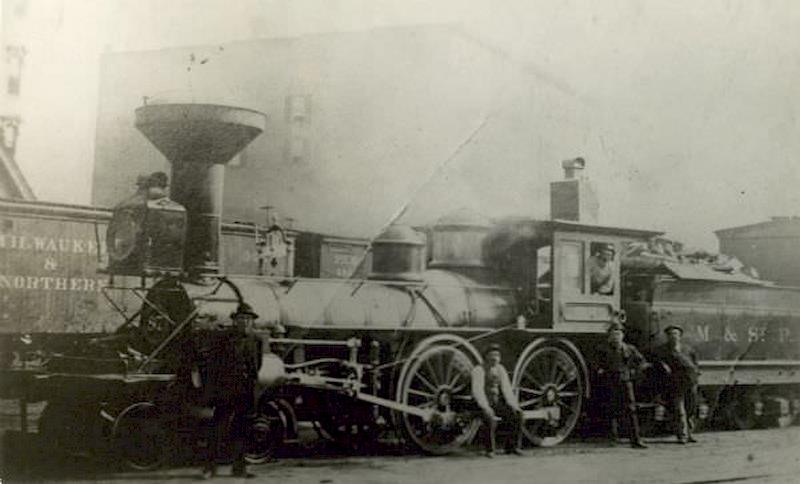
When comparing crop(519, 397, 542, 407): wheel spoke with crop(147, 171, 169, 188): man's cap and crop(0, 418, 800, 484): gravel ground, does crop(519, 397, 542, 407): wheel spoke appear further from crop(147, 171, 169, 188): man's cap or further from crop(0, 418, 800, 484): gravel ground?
crop(147, 171, 169, 188): man's cap

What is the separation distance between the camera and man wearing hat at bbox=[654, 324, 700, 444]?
386 inches

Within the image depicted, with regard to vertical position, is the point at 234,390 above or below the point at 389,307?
below

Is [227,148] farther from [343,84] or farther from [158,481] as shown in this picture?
[343,84]

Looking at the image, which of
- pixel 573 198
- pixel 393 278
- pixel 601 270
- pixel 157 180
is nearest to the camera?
pixel 157 180

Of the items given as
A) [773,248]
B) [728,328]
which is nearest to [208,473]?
[728,328]

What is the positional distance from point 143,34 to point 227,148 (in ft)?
3.90

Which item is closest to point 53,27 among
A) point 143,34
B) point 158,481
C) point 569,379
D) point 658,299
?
point 143,34

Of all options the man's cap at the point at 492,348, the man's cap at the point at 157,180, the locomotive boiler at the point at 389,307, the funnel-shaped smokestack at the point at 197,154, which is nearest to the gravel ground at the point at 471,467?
the locomotive boiler at the point at 389,307

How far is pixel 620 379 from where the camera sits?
945 cm

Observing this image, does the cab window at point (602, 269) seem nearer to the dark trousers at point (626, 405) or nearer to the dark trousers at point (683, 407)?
the dark trousers at point (626, 405)

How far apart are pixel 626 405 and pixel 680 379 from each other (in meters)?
0.77

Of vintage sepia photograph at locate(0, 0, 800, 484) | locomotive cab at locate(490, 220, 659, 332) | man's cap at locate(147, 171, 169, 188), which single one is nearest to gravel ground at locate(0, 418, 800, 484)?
vintage sepia photograph at locate(0, 0, 800, 484)

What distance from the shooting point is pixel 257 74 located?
13.6 m

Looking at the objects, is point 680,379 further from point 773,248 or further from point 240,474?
point 773,248
